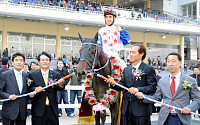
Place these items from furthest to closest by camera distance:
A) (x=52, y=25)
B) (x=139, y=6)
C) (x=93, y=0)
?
(x=139, y=6), (x=93, y=0), (x=52, y=25)

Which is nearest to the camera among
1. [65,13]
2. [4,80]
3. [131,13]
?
[4,80]

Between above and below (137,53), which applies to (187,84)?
below

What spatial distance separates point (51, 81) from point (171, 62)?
2.09 meters

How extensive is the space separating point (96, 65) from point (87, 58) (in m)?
0.31

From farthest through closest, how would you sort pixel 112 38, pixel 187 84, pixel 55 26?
pixel 55 26, pixel 112 38, pixel 187 84

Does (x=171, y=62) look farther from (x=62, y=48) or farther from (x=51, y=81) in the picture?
(x=62, y=48)

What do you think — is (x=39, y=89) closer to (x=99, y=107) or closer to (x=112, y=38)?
(x=99, y=107)

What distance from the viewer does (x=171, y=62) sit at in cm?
335

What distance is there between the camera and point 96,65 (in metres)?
3.96

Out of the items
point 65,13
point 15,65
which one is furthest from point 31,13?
point 15,65

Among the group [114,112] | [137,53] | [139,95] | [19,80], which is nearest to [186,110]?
[139,95]

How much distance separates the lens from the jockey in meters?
4.85

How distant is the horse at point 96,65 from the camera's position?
3.64m

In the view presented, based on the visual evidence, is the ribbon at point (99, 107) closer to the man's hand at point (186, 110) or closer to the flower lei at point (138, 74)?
the flower lei at point (138, 74)
